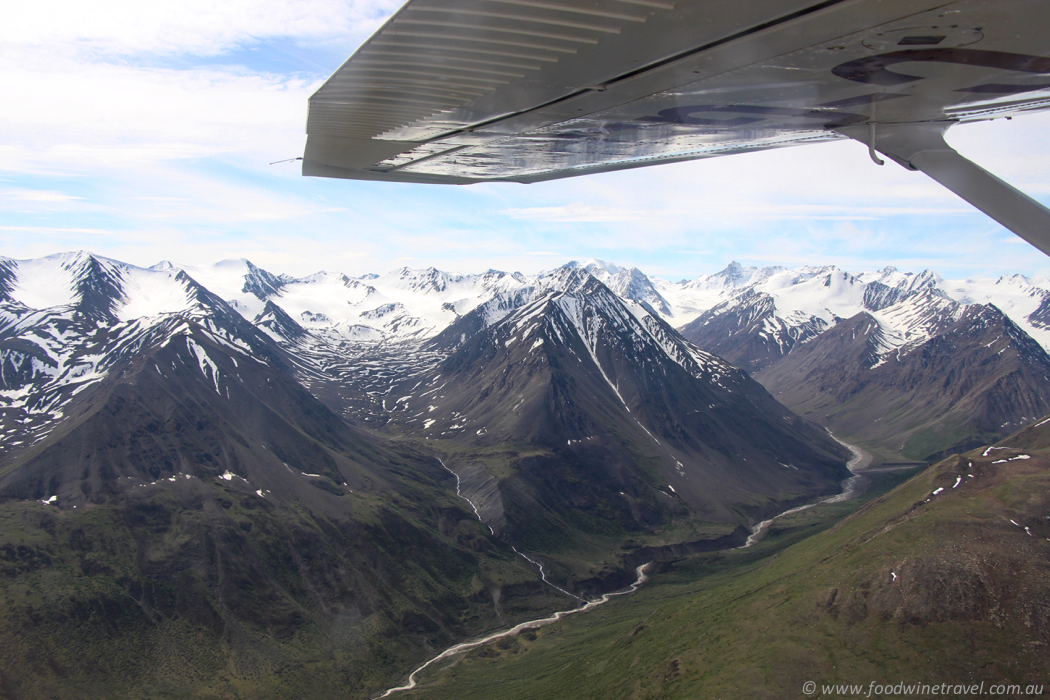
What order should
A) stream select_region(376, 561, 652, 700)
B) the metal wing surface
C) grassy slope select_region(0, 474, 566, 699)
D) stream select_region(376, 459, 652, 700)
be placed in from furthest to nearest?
stream select_region(376, 459, 652, 700) → stream select_region(376, 561, 652, 700) → grassy slope select_region(0, 474, 566, 699) → the metal wing surface

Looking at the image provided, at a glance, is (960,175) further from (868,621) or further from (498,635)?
(498,635)

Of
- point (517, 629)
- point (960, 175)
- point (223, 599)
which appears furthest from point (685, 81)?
point (517, 629)

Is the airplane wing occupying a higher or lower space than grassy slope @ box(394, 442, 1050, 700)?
higher

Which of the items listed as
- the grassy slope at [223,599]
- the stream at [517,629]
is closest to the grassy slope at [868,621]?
the stream at [517,629]

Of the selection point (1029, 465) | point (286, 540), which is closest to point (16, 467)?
point (286, 540)

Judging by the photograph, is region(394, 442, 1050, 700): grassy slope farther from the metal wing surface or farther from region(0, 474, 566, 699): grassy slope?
the metal wing surface

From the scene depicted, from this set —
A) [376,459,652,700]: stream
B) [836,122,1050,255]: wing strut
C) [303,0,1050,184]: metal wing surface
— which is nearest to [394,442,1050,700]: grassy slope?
[376,459,652,700]: stream
